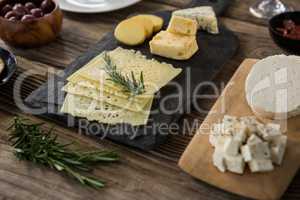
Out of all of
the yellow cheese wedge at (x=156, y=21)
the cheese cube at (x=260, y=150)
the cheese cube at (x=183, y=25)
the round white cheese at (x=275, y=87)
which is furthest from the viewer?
the yellow cheese wedge at (x=156, y=21)

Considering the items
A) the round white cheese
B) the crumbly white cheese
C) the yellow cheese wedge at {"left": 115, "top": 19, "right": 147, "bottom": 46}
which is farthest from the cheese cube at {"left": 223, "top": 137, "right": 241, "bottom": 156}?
the yellow cheese wedge at {"left": 115, "top": 19, "right": 147, "bottom": 46}

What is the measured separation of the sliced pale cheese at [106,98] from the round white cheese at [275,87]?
251 millimetres

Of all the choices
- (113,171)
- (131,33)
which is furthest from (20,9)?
(113,171)

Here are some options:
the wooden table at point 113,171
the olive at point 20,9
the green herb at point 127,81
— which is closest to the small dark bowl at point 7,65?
the wooden table at point 113,171

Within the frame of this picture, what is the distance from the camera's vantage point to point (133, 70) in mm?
1317

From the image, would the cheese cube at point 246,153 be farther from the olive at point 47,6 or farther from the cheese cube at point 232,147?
the olive at point 47,6

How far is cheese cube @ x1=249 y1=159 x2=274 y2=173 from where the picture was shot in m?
0.97

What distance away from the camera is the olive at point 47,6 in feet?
4.88

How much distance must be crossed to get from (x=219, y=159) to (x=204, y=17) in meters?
0.59

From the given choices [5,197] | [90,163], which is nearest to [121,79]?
[90,163]

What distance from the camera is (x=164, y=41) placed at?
1.38 m

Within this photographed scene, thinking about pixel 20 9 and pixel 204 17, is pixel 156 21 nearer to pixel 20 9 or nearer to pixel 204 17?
pixel 204 17

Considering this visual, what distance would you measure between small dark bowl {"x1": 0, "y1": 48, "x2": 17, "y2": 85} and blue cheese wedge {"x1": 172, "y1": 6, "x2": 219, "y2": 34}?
19.6 inches

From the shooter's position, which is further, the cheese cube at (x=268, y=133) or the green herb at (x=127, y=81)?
the green herb at (x=127, y=81)
